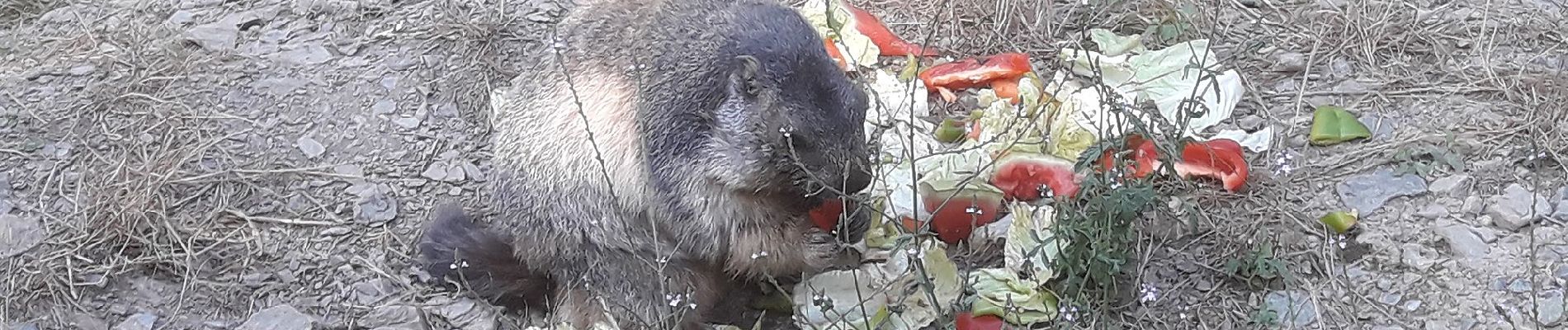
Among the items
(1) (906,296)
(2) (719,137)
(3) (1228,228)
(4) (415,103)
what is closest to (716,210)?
(2) (719,137)

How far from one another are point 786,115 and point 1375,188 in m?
1.77

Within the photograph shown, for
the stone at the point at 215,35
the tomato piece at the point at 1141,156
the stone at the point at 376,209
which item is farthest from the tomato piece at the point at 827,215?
the stone at the point at 215,35

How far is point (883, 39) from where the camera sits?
509cm

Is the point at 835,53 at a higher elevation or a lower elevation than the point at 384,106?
higher

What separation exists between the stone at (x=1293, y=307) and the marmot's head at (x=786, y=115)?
1061mm

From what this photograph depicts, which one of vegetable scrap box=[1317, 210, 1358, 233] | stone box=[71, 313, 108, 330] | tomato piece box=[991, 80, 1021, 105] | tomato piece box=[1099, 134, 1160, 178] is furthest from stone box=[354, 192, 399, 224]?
vegetable scrap box=[1317, 210, 1358, 233]

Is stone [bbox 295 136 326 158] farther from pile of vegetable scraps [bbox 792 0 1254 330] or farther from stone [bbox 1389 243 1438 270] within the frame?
stone [bbox 1389 243 1438 270]

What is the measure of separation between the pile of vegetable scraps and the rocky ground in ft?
0.52

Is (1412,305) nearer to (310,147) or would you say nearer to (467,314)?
(467,314)

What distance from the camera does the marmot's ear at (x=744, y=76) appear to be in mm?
3441

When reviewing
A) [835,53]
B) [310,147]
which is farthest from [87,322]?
[835,53]

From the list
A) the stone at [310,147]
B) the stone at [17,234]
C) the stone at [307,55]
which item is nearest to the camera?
the stone at [17,234]

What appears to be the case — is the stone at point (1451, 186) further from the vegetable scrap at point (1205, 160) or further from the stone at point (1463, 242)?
the vegetable scrap at point (1205, 160)

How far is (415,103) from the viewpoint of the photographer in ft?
16.4
